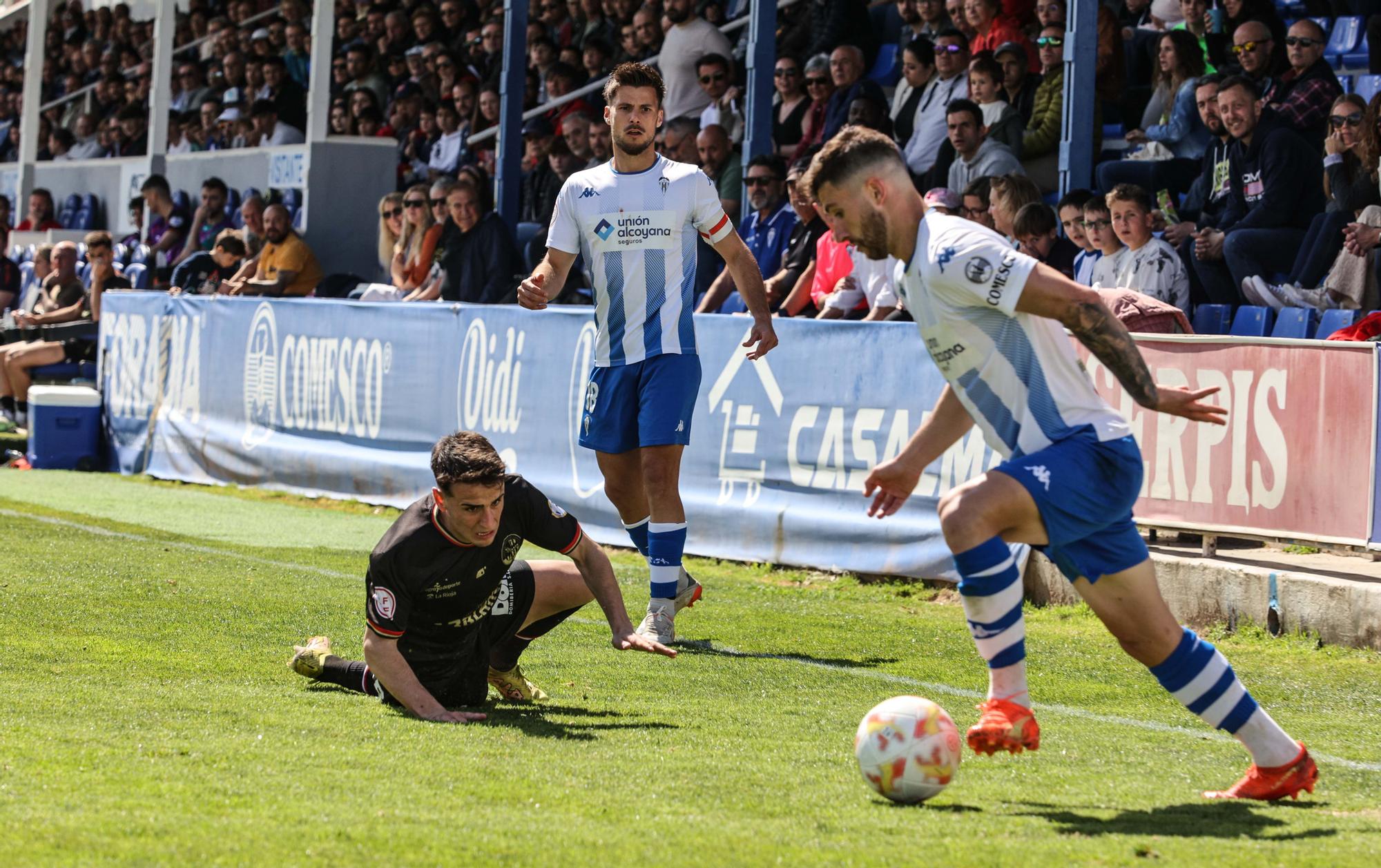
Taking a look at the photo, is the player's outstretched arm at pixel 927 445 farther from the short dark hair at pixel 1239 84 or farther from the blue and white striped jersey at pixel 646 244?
A: the short dark hair at pixel 1239 84

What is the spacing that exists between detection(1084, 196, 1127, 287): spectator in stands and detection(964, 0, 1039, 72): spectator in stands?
3.21 m

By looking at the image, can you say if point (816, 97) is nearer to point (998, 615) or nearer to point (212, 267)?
point (212, 267)

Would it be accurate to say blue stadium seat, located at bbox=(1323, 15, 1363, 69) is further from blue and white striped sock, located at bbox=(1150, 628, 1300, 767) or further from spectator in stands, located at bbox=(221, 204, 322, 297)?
spectator in stands, located at bbox=(221, 204, 322, 297)

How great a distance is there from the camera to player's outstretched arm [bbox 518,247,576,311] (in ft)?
23.7

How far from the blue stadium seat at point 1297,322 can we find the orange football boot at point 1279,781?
5135 mm

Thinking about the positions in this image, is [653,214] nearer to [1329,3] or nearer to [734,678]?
[734,678]

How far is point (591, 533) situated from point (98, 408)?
787 cm

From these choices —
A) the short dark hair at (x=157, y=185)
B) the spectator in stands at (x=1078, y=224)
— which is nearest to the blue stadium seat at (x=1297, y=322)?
the spectator in stands at (x=1078, y=224)

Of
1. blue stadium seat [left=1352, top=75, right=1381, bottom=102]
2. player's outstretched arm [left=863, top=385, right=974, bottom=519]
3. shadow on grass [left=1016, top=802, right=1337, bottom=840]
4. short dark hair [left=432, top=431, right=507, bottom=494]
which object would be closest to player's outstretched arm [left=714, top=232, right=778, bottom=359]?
short dark hair [left=432, top=431, right=507, bottom=494]

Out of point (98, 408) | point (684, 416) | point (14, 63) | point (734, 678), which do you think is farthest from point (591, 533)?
point (14, 63)

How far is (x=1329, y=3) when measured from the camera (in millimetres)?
12383

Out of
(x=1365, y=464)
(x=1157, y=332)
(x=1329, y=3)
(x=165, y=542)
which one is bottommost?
(x=165, y=542)

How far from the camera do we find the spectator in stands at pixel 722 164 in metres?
13.9

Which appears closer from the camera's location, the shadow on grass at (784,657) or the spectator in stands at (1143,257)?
the shadow on grass at (784,657)
